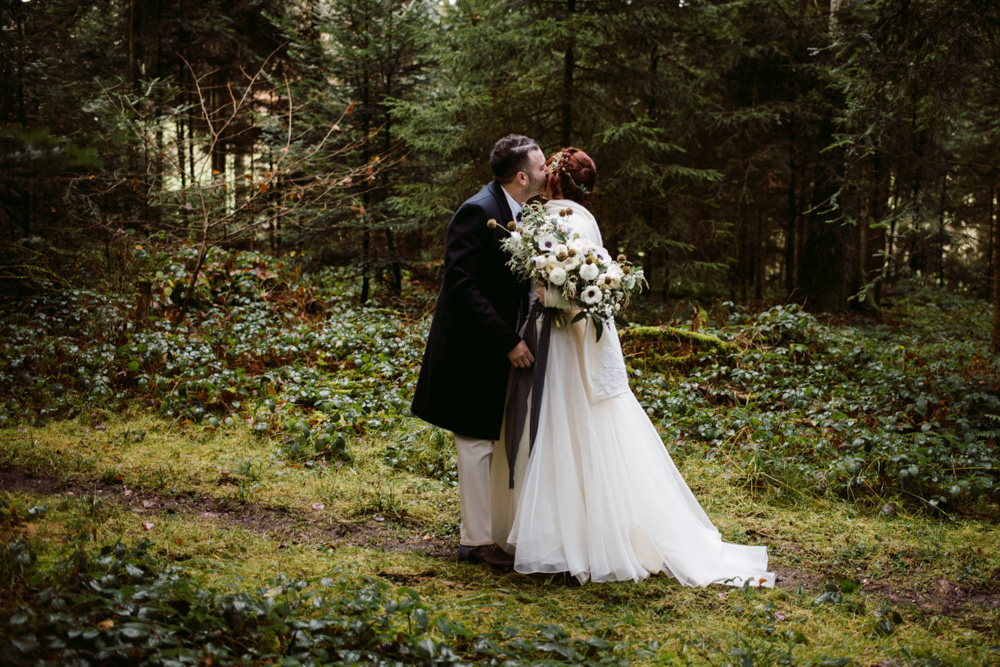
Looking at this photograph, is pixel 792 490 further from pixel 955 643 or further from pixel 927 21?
pixel 927 21

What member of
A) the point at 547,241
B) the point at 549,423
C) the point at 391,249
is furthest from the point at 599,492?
the point at 391,249

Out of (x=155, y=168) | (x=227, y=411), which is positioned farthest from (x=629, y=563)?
(x=155, y=168)

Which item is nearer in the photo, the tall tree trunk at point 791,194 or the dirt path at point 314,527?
the dirt path at point 314,527

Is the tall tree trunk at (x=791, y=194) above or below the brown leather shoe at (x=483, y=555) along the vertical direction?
above

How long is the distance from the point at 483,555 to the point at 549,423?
33.6 inches

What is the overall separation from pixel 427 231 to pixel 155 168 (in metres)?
4.32

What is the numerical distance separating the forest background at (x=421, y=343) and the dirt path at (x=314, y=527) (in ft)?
0.09

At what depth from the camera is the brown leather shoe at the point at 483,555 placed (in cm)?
377

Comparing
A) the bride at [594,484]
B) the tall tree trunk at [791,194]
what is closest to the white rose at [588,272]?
the bride at [594,484]

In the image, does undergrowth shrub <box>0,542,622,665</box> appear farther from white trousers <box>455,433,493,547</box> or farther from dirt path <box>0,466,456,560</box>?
dirt path <box>0,466,456,560</box>

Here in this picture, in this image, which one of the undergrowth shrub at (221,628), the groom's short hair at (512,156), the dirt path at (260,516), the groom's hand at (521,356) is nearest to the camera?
the undergrowth shrub at (221,628)

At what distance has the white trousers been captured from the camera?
3.78 m

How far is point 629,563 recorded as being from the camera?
3.51m

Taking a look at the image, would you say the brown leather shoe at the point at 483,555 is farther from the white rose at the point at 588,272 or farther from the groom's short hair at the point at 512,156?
the groom's short hair at the point at 512,156
